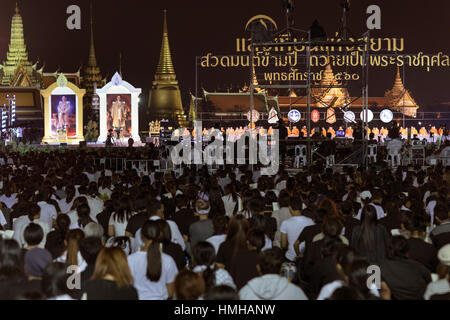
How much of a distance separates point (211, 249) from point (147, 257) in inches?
31.0

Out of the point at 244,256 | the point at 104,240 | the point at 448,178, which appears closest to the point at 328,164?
the point at 448,178

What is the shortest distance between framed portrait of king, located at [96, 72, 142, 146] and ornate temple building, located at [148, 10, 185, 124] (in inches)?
1654

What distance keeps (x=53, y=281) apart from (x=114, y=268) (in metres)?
0.58

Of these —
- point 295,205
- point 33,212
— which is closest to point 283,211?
point 295,205

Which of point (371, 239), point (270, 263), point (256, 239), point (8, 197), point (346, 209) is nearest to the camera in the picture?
point (270, 263)

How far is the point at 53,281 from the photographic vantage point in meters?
6.02

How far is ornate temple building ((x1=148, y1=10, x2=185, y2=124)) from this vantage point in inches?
3565

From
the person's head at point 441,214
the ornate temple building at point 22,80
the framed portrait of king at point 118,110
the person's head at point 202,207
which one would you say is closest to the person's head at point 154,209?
the person's head at point 202,207

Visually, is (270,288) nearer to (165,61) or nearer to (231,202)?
(231,202)

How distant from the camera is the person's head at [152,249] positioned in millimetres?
7270

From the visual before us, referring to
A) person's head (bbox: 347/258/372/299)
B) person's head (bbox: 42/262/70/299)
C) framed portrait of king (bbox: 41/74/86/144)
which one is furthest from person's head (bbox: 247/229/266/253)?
framed portrait of king (bbox: 41/74/86/144)

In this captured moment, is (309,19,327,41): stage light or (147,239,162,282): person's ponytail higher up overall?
(309,19,327,41): stage light

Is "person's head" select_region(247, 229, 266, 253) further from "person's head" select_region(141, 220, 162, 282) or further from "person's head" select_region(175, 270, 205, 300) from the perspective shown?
"person's head" select_region(175, 270, 205, 300)

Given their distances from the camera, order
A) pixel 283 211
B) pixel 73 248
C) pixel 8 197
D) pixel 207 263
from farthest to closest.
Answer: pixel 8 197
pixel 283 211
pixel 73 248
pixel 207 263
